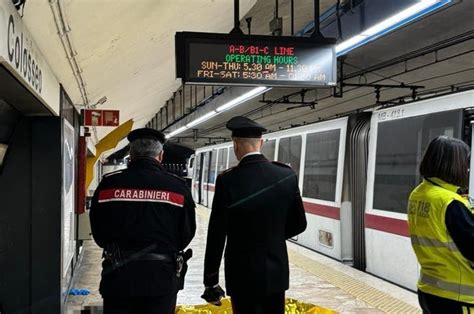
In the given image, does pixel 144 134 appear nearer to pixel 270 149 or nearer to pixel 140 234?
pixel 140 234

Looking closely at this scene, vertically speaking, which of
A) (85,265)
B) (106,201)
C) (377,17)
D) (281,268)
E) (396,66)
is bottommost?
(85,265)

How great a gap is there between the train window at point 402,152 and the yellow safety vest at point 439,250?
2848 millimetres

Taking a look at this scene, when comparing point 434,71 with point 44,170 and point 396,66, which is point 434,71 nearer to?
point 396,66

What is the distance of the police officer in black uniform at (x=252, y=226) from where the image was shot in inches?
107

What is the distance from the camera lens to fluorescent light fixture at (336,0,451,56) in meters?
3.80

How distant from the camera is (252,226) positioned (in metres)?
2.72

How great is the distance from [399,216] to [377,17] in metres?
2.19

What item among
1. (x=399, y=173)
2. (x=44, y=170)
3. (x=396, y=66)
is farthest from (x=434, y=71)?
(x=44, y=170)

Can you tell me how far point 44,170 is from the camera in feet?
14.5

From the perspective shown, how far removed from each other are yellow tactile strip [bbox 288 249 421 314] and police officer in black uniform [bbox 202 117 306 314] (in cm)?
247

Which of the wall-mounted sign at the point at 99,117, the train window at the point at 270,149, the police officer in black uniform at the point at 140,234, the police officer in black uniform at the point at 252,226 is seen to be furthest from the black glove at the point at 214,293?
the train window at the point at 270,149

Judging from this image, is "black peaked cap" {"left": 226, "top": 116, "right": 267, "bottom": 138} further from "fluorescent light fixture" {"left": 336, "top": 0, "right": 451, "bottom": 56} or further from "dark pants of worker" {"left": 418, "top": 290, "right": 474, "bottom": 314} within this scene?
"fluorescent light fixture" {"left": 336, "top": 0, "right": 451, "bottom": 56}

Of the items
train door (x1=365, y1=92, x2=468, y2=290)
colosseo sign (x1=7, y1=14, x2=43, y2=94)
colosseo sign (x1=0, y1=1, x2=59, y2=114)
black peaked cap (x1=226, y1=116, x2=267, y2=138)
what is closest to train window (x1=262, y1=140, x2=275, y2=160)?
train door (x1=365, y1=92, x2=468, y2=290)

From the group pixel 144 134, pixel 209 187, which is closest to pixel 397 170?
pixel 144 134
